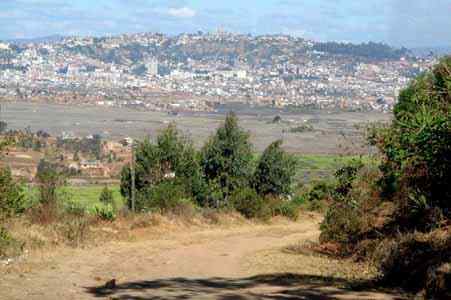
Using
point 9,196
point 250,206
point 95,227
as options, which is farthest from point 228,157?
point 9,196

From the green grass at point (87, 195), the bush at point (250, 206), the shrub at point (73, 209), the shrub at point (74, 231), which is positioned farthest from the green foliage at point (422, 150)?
the green grass at point (87, 195)

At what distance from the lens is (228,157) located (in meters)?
29.7

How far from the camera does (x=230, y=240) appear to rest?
1795 centimetres

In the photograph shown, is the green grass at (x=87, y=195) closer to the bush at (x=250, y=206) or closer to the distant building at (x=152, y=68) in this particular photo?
the bush at (x=250, y=206)

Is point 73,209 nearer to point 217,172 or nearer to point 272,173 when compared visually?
point 217,172

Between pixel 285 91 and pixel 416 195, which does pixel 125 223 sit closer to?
pixel 416 195

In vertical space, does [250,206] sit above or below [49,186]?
below

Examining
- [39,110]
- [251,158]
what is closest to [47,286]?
[251,158]

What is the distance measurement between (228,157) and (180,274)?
59.9ft

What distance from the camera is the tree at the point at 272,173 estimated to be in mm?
31375

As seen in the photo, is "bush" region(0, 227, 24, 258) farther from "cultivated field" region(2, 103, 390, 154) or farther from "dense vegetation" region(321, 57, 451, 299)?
"cultivated field" region(2, 103, 390, 154)

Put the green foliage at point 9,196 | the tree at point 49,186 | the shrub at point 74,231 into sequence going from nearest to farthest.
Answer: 1. the green foliage at point 9,196
2. the shrub at point 74,231
3. the tree at point 49,186

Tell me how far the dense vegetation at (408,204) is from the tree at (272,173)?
12204 mm

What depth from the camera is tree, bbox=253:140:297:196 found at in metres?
31.4
